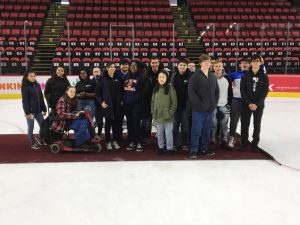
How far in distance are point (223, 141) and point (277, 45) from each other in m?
9.12

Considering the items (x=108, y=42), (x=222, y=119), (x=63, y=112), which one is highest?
(x=108, y=42)

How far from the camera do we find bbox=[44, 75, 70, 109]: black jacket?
421 centimetres

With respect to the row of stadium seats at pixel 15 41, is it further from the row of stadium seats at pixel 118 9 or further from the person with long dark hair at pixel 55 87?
the person with long dark hair at pixel 55 87

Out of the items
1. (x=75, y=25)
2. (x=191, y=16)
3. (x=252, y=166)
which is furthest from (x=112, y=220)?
(x=191, y=16)

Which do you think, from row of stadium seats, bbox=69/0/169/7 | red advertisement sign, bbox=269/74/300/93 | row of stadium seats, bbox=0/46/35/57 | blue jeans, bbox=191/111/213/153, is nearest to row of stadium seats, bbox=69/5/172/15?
row of stadium seats, bbox=69/0/169/7

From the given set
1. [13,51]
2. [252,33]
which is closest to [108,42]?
[13,51]

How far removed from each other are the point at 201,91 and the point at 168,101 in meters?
0.40

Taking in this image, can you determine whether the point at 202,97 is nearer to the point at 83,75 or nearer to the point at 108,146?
the point at 108,146

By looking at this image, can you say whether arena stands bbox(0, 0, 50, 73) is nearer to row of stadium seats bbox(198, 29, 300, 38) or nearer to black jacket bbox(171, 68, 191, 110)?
row of stadium seats bbox(198, 29, 300, 38)

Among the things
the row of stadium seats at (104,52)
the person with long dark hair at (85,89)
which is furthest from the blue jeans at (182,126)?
the row of stadium seats at (104,52)

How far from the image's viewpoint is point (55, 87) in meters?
4.20

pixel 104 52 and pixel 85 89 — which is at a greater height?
pixel 104 52

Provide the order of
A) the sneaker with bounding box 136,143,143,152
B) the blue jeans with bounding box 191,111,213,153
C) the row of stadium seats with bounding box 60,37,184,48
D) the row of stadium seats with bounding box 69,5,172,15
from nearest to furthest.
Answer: the blue jeans with bounding box 191,111,213,153 → the sneaker with bounding box 136,143,143,152 → the row of stadium seats with bounding box 60,37,184,48 → the row of stadium seats with bounding box 69,5,172,15

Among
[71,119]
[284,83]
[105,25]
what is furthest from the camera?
[105,25]
